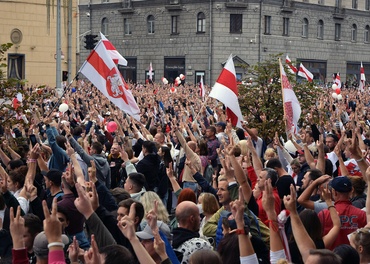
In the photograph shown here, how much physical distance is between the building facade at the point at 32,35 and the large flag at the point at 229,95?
29511mm

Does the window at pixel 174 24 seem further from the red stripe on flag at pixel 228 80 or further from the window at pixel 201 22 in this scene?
the red stripe on flag at pixel 228 80

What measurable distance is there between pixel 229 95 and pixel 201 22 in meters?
41.5

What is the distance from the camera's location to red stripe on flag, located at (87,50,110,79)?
14.5 metres

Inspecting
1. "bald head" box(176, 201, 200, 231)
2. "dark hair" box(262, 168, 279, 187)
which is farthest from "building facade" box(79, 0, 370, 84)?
"bald head" box(176, 201, 200, 231)

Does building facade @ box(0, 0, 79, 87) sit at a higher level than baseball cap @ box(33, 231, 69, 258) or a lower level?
higher

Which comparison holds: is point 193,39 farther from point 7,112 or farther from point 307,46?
point 7,112

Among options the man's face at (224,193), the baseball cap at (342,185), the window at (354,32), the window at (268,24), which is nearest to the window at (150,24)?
the window at (268,24)

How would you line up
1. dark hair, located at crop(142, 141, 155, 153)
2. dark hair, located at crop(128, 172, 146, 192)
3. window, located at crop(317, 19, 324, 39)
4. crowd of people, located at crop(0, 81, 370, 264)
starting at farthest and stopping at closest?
window, located at crop(317, 19, 324, 39) → dark hair, located at crop(142, 141, 155, 153) → dark hair, located at crop(128, 172, 146, 192) → crowd of people, located at crop(0, 81, 370, 264)

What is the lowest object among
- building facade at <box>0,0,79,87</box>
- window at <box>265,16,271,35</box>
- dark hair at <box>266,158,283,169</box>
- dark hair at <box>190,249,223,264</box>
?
dark hair at <box>190,249,223,264</box>

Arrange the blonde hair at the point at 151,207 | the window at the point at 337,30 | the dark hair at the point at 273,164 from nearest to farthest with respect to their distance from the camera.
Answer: the blonde hair at the point at 151,207 → the dark hair at the point at 273,164 → the window at the point at 337,30

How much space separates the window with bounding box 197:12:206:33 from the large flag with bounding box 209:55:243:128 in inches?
1601

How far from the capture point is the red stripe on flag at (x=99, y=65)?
572 inches

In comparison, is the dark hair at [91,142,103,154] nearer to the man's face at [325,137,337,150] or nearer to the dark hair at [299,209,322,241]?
the man's face at [325,137,337,150]

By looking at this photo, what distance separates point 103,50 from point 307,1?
48240 millimetres
